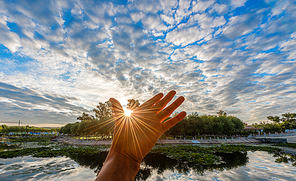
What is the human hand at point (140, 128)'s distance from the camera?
59.7 inches

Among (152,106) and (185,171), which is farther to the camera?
(185,171)

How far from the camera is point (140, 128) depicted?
168 centimetres

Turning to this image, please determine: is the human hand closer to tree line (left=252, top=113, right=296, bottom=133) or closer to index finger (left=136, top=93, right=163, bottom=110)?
index finger (left=136, top=93, right=163, bottom=110)

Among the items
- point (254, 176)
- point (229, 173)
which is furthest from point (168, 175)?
point (254, 176)

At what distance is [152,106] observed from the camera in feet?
5.82

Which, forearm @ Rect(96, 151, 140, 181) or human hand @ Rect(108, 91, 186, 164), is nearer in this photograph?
forearm @ Rect(96, 151, 140, 181)

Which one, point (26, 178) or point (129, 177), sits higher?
point (129, 177)

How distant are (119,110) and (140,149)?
1.69 feet

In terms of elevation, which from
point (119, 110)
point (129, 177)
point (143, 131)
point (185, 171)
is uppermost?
point (119, 110)

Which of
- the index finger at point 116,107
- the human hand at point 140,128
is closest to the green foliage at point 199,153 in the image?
the human hand at point 140,128

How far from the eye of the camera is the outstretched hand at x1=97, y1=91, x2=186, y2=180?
1489 mm

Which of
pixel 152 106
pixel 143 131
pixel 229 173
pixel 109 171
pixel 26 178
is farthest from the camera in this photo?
pixel 229 173

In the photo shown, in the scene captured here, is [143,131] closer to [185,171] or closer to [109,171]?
[109,171]

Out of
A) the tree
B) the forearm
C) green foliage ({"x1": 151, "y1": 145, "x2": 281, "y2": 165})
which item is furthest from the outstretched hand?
the tree
